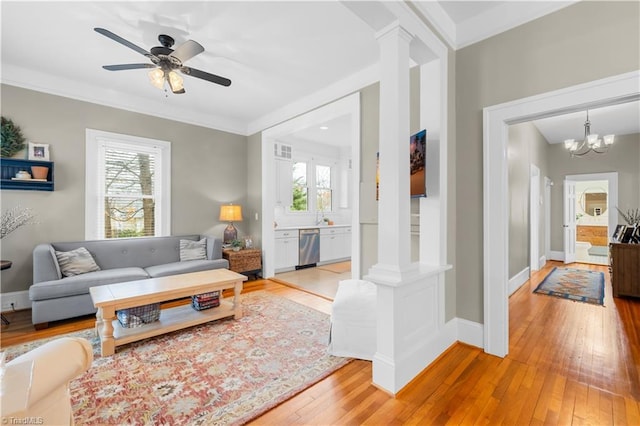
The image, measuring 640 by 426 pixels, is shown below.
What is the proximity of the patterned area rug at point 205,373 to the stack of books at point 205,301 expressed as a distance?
220 mm

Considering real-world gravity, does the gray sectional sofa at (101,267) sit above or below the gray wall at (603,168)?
below

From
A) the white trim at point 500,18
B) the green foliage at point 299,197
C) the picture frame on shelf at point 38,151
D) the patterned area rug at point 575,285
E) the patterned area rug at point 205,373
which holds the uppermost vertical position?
the white trim at point 500,18

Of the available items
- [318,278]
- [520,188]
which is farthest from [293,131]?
[520,188]

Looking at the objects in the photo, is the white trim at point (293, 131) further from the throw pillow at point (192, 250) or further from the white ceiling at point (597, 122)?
the white ceiling at point (597, 122)

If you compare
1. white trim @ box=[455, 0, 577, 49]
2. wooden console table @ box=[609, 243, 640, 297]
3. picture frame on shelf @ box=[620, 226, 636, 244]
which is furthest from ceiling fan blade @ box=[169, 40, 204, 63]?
picture frame on shelf @ box=[620, 226, 636, 244]

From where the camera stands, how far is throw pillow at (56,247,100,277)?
3.32 m

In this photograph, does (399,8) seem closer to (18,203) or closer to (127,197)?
(127,197)

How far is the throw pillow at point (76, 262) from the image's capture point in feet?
10.9

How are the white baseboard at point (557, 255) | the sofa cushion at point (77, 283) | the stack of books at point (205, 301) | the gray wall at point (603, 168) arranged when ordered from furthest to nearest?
the white baseboard at point (557, 255) → the gray wall at point (603, 168) → the stack of books at point (205, 301) → the sofa cushion at point (77, 283)

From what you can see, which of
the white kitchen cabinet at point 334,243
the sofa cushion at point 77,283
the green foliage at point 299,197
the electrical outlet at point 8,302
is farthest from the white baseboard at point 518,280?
the electrical outlet at point 8,302

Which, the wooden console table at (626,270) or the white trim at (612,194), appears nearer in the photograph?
the wooden console table at (626,270)

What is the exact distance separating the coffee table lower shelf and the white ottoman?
137cm

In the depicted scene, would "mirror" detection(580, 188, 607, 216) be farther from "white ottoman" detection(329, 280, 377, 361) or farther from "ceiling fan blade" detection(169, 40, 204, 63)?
"ceiling fan blade" detection(169, 40, 204, 63)

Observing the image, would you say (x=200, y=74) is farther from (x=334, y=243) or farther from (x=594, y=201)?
(x=594, y=201)
